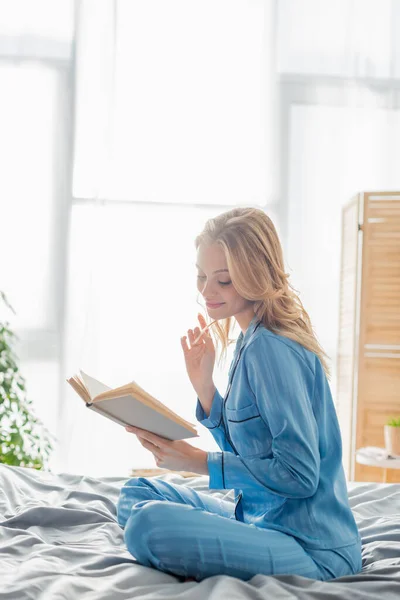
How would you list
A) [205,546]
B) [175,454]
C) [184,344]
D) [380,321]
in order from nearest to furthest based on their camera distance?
[205,546] < [175,454] < [184,344] < [380,321]

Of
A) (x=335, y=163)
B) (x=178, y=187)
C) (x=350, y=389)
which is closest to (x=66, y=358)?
(x=178, y=187)

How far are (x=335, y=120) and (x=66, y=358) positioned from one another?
1.95 meters

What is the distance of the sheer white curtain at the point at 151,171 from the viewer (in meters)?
4.09

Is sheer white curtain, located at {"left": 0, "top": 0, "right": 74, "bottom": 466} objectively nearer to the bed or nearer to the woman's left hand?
the bed

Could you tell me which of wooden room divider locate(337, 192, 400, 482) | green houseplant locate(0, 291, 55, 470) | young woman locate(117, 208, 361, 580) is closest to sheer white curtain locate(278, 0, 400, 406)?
wooden room divider locate(337, 192, 400, 482)

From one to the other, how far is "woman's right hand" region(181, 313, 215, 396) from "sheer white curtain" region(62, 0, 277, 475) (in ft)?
7.11

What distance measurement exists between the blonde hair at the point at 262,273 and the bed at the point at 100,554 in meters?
0.48

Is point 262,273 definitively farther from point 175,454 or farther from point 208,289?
point 175,454

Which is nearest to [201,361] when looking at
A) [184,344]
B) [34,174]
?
[184,344]

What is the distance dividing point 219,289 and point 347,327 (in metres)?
2.13

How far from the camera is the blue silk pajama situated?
59.8 inches

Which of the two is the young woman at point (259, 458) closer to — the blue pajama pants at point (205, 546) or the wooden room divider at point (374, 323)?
the blue pajama pants at point (205, 546)

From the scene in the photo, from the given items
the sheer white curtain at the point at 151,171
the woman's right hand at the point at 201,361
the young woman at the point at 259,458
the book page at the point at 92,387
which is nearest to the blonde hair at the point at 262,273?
the young woman at the point at 259,458

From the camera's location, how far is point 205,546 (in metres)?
1.51
